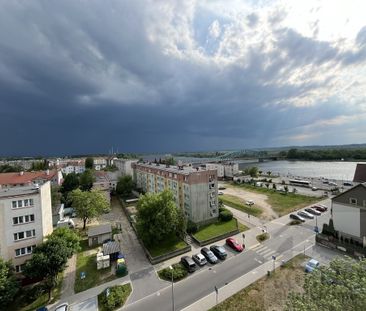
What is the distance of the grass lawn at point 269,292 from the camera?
1669 centimetres

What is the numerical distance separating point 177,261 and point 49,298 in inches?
529

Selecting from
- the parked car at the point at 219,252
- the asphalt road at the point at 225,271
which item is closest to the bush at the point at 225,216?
the asphalt road at the point at 225,271

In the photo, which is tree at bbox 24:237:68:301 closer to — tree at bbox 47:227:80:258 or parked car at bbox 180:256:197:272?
tree at bbox 47:227:80:258

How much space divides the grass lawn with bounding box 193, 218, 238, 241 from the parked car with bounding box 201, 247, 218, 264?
3.60 metres

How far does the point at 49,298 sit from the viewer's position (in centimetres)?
1892

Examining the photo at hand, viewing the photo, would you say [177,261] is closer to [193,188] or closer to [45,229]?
[193,188]

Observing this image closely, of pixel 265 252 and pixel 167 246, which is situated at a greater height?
pixel 167 246

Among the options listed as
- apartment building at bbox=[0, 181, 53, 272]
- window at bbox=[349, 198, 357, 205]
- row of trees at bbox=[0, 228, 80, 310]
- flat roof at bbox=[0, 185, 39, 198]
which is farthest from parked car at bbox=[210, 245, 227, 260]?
flat roof at bbox=[0, 185, 39, 198]

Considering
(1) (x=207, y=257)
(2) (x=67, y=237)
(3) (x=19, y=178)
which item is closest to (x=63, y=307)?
(2) (x=67, y=237)

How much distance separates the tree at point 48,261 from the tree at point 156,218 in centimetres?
958

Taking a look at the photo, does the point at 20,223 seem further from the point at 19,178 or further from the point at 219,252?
the point at 19,178

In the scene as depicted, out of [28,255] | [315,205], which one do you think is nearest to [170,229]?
[28,255]

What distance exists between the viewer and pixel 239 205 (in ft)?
146

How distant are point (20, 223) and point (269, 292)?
2634 cm
